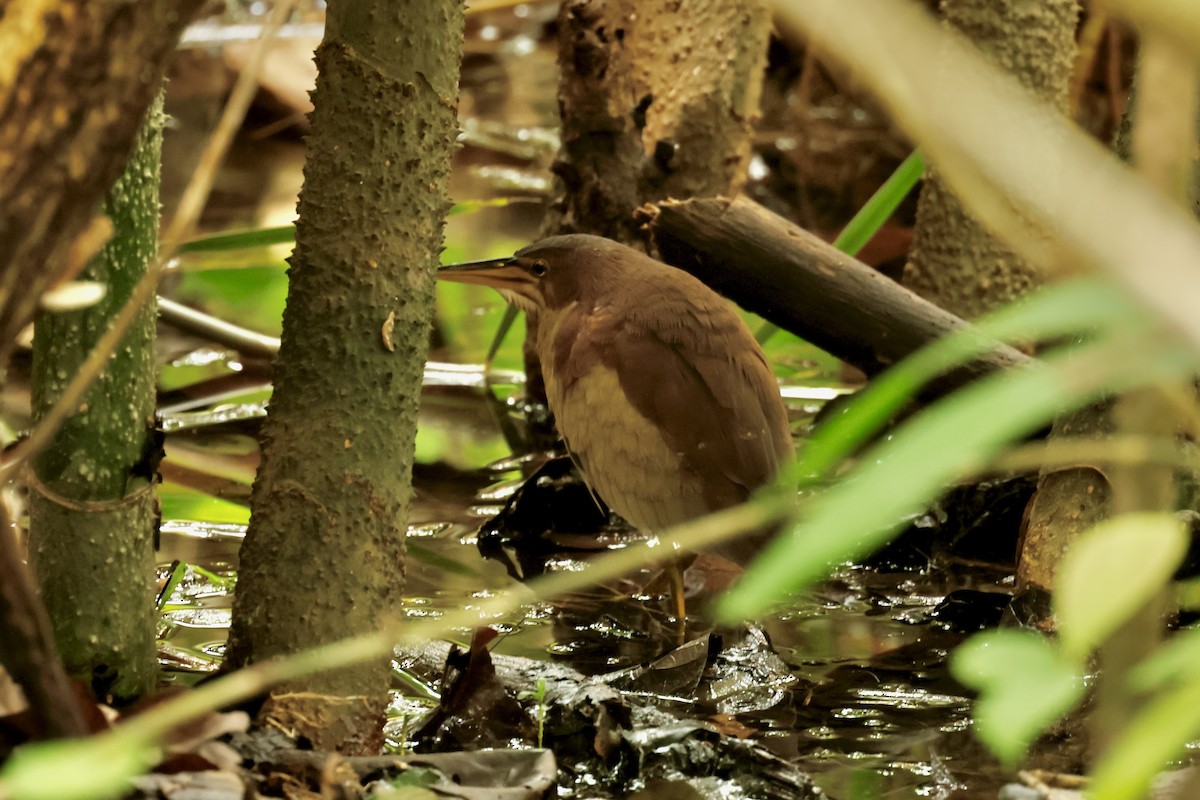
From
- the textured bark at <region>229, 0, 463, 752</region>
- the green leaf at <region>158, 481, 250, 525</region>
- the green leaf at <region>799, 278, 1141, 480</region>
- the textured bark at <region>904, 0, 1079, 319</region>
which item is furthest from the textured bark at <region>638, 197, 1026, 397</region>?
the green leaf at <region>799, 278, 1141, 480</region>

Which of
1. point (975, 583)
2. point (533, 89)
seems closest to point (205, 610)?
point (975, 583)

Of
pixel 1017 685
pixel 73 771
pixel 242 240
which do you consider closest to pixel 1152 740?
pixel 1017 685

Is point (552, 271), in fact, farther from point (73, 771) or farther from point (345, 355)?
point (73, 771)

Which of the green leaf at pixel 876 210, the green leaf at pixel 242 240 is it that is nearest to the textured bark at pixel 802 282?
the green leaf at pixel 876 210

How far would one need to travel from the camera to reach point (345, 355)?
1.93 metres

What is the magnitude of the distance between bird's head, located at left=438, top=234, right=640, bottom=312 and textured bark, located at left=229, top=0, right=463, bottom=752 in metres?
1.11

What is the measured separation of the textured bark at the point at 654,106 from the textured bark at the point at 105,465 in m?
2.11

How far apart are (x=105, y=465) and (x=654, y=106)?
8.21 feet

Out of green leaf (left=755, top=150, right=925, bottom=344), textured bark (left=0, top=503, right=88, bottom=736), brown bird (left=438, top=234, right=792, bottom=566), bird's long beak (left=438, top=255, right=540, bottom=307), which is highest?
green leaf (left=755, top=150, right=925, bottom=344)

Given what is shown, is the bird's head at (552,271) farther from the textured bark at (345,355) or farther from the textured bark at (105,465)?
the textured bark at (105,465)

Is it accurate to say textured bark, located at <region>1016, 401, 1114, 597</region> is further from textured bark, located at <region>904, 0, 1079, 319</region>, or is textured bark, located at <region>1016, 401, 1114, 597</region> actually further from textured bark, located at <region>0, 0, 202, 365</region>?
textured bark, located at <region>0, 0, 202, 365</region>

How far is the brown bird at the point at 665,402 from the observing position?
8.98 feet

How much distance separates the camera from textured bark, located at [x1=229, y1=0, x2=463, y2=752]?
1905mm

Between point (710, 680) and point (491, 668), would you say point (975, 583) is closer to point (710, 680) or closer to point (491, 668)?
point (710, 680)
